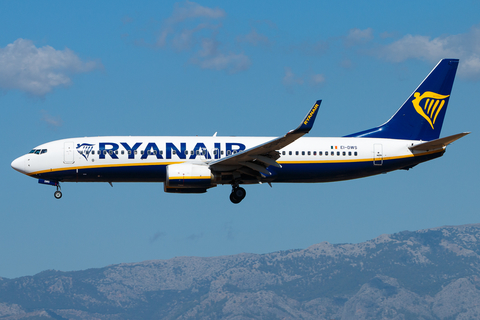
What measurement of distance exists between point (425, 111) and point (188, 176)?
22.3 metres

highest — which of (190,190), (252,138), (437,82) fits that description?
(437,82)

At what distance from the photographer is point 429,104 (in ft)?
190

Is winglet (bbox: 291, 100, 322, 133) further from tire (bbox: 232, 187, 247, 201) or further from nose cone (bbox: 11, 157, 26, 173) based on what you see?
nose cone (bbox: 11, 157, 26, 173)

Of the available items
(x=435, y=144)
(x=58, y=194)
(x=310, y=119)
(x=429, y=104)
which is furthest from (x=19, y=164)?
(x=429, y=104)

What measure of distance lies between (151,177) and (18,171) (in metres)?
10.00

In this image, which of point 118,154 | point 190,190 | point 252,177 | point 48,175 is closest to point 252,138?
point 252,177

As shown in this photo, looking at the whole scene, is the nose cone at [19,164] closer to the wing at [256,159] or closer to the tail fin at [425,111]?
the wing at [256,159]

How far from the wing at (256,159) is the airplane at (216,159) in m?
0.07

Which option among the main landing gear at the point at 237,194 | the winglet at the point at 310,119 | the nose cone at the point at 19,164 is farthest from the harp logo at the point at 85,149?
the winglet at the point at 310,119

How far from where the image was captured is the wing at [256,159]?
4609cm

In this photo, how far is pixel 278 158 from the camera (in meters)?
49.6

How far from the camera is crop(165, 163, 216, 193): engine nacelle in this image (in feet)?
158

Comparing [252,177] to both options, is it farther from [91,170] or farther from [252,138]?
[91,170]

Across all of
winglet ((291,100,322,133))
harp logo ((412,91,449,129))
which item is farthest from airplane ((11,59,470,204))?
harp logo ((412,91,449,129))
